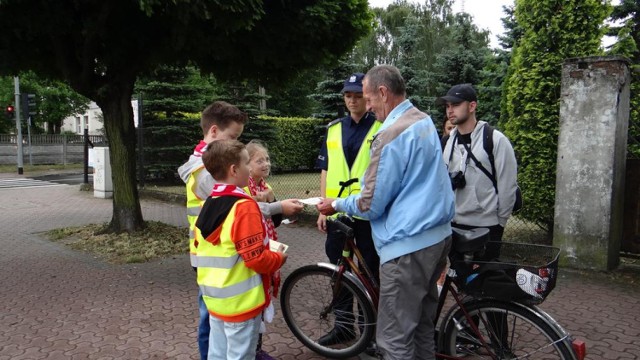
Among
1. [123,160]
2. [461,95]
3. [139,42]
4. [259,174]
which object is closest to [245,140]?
[123,160]

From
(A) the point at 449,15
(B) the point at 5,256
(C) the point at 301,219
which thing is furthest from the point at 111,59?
(A) the point at 449,15

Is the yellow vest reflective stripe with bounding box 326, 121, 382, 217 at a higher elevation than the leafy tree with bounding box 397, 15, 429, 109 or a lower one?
lower

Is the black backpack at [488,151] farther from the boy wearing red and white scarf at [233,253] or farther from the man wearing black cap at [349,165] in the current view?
the boy wearing red and white scarf at [233,253]

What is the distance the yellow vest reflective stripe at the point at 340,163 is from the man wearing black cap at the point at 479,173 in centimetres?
61

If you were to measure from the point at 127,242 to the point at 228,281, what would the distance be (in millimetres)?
5338

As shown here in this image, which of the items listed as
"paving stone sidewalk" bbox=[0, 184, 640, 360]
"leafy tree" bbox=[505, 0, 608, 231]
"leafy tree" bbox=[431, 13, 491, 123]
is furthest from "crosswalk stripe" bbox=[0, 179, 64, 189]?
"leafy tree" bbox=[505, 0, 608, 231]

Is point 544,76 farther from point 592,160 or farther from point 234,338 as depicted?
point 234,338

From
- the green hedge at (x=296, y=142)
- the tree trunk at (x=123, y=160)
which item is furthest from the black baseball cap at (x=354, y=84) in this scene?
the green hedge at (x=296, y=142)

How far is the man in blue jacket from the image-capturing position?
8.75ft

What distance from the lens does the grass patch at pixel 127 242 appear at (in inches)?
276

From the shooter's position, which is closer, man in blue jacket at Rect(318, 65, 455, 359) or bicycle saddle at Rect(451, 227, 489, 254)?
man in blue jacket at Rect(318, 65, 455, 359)

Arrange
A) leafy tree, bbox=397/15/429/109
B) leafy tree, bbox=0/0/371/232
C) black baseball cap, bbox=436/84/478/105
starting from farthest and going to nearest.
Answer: leafy tree, bbox=397/15/429/109
leafy tree, bbox=0/0/371/232
black baseball cap, bbox=436/84/478/105

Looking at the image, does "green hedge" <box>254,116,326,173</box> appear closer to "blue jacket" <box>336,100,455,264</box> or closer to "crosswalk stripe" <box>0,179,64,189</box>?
"crosswalk stripe" <box>0,179,64,189</box>

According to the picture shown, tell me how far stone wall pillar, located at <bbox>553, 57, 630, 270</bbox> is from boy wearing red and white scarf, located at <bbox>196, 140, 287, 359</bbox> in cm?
437
